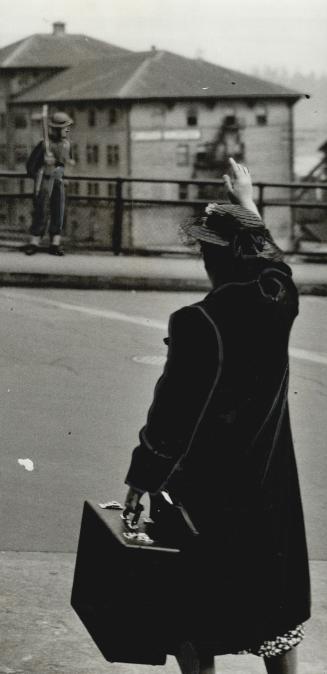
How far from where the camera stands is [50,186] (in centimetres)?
1648

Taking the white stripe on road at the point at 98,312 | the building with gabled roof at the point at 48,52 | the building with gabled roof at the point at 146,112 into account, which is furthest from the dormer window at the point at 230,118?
the white stripe on road at the point at 98,312

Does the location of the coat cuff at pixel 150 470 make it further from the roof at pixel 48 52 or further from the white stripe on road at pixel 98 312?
the roof at pixel 48 52

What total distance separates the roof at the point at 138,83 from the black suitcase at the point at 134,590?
2478cm

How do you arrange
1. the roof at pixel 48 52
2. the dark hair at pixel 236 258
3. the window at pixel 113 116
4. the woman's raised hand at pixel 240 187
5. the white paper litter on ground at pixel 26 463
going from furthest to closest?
the window at pixel 113 116
the roof at pixel 48 52
the white paper litter on ground at pixel 26 463
the woman's raised hand at pixel 240 187
the dark hair at pixel 236 258

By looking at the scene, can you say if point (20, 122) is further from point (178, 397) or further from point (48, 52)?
point (178, 397)

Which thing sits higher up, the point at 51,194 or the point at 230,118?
the point at 51,194

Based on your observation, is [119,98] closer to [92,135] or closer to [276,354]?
[92,135]

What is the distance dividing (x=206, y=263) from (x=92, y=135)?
58848 mm

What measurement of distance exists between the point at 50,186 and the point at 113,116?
1623 inches

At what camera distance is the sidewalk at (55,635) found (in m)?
4.32

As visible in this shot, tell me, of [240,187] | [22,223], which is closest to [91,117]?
[22,223]

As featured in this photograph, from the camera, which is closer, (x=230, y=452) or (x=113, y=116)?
(x=230, y=452)

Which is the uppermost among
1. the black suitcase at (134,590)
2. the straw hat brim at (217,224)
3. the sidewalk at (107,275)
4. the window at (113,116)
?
the straw hat brim at (217,224)

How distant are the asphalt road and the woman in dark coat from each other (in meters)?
2.23
